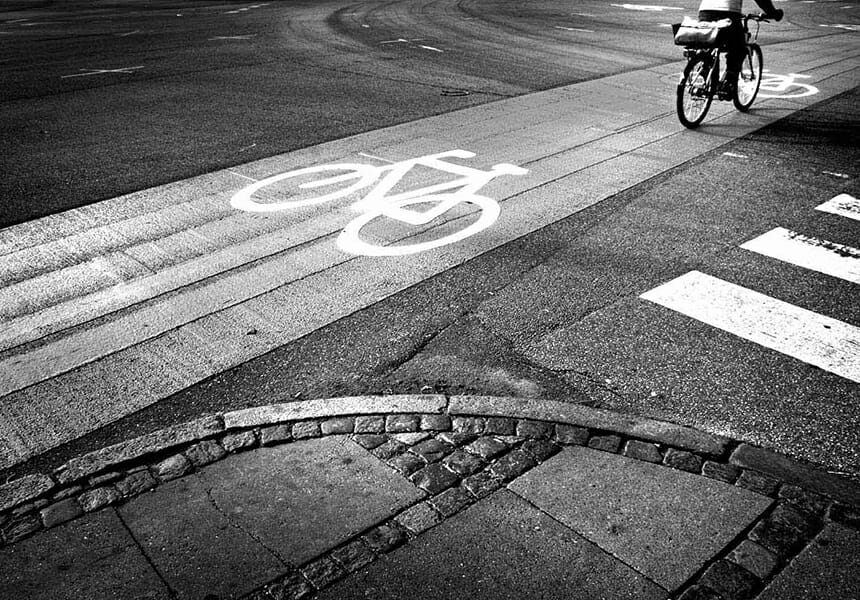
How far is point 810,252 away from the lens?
22.3ft

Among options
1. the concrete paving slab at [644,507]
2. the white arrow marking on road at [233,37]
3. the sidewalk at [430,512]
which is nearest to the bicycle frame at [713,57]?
the sidewalk at [430,512]

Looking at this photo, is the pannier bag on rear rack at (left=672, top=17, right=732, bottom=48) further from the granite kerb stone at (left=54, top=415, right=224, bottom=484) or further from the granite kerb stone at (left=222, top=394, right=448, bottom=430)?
the granite kerb stone at (left=54, top=415, right=224, bottom=484)

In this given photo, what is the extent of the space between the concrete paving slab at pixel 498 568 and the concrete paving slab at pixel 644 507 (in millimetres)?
101

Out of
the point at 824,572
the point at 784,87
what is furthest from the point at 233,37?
the point at 824,572

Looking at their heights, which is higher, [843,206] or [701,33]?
→ [701,33]

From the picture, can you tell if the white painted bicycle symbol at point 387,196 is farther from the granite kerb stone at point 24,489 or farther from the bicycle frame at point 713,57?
the granite kerb stone at point 24,489

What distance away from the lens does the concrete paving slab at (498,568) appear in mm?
3279

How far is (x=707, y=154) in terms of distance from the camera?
9.80 metres

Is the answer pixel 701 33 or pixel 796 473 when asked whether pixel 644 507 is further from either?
pixel 701 33

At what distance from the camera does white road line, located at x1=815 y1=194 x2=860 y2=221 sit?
25.4ft

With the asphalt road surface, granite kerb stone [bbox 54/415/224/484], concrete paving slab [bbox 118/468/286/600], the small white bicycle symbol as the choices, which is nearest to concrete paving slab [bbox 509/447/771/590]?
concrete paving slab [bbox 118/468/286/600]

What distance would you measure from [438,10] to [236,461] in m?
25.2

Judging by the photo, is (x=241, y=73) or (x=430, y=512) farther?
(x=241, y=73)

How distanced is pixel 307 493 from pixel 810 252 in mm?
4990
